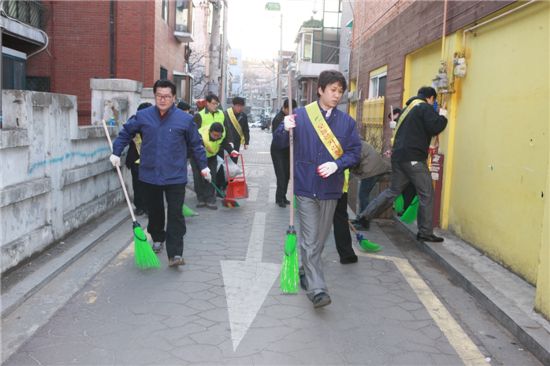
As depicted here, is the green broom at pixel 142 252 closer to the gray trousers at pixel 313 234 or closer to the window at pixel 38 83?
the gray trousers at pixel 313 234

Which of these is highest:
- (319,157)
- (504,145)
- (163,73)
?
(163,73)

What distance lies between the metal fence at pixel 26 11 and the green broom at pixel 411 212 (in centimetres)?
1029

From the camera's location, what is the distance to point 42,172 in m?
5.72

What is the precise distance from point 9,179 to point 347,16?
18006 millimetres

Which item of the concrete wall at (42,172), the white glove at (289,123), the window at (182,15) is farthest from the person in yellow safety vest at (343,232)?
the window at (182,15)

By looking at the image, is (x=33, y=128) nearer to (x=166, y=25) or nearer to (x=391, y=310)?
(x=391, y=310)

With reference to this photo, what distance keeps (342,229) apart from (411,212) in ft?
6.08

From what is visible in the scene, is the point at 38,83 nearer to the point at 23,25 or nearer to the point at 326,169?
the point at 23,25

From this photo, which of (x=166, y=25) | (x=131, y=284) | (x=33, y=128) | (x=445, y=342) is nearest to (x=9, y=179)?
(x=33, y=128)

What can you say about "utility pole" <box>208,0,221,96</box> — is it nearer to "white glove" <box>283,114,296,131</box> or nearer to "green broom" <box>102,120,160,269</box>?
"green broom" <box>102,120,160,269</box>

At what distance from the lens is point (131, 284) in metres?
5.13

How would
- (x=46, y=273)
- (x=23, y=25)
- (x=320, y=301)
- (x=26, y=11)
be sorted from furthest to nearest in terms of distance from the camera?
1. (x=26, y=11)
2. (x=23, y=25)
3. (x=46, y=273)
4. (x=320, y=301)

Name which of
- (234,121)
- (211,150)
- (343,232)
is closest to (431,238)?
(343,232)

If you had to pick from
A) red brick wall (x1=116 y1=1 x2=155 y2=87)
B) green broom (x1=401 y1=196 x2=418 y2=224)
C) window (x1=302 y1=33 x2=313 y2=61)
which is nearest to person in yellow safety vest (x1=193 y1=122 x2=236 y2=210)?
green broom (x1=401 y1=196 x2=418 y2=224)
